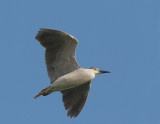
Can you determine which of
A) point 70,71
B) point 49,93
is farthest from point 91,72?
point 49,93

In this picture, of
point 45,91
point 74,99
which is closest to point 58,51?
point 45,91

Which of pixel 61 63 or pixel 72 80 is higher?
pixel 61 63

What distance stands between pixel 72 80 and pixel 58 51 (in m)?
1.11

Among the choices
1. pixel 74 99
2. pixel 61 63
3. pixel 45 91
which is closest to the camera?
pixel 45 91

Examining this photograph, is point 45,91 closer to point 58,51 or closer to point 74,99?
point 58,51

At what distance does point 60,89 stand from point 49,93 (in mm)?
408

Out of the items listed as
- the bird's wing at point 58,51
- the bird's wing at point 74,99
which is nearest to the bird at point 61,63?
the bird's wing at point 58,51

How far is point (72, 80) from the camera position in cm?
1382

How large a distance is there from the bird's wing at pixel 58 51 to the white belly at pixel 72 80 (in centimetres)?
32

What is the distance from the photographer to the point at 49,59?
14.0m

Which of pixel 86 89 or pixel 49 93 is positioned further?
pixel 86 89

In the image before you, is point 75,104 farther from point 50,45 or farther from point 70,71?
point 50,45

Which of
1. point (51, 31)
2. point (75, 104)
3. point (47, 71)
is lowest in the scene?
point (75, 104)

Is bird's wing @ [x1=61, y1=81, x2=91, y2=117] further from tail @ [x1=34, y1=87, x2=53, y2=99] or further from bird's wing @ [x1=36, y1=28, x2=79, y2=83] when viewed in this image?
tail @ [x1=34, y1=87, x2=53, y2=99]
